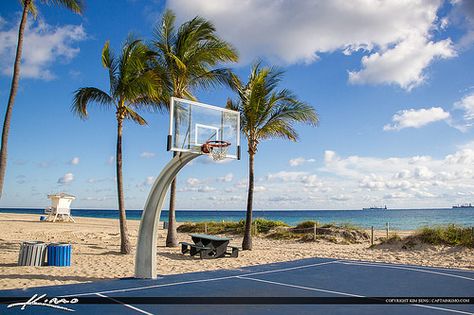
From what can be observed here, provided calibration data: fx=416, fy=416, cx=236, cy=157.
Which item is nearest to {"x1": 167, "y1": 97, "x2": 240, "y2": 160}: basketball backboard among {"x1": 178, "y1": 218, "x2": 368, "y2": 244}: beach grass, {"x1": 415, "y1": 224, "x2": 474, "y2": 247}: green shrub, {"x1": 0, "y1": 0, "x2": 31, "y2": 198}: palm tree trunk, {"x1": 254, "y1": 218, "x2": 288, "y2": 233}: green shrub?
{"x1": 0, "y1": 0, "x2": 31, "y2": 198}: palm tree trunk

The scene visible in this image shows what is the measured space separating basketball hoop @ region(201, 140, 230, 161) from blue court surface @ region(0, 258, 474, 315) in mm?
3010

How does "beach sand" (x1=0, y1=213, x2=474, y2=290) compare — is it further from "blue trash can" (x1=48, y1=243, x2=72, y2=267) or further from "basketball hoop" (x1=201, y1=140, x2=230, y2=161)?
"basketball hoop" (x1=201, y1=140, x2=230, y2=161)

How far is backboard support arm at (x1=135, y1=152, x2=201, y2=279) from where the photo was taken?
9.51 metres

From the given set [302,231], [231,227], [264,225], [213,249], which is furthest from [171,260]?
[231,227]

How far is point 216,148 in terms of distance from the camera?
11.1 metres

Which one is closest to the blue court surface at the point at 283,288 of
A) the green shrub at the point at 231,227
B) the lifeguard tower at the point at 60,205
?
the green shrub at the point at 231,227

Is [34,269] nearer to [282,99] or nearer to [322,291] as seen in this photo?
[322,291]

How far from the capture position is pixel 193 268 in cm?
1188

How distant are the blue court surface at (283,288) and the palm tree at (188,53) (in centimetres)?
705

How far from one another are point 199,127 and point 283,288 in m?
4.63

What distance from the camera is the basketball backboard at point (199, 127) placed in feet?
33.0

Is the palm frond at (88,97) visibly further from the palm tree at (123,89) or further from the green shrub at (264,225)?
the green shrub at (264,225)

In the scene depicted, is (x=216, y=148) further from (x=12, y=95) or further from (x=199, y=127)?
(x=12, y=95)

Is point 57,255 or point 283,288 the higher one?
point 57,255
